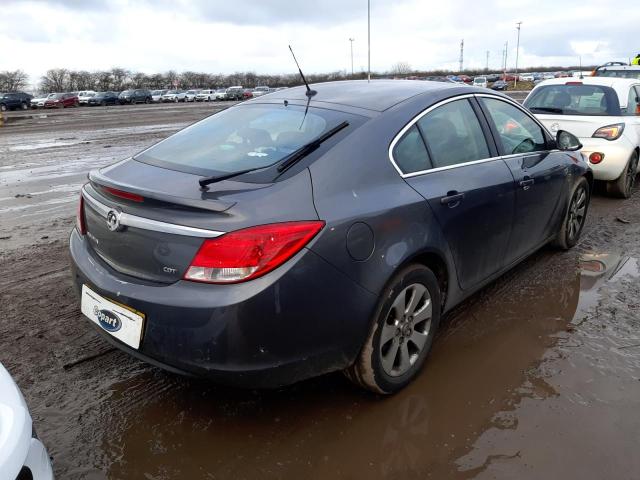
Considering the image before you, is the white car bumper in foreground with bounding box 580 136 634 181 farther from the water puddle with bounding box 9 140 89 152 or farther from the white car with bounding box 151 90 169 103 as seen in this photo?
the white car with bounding box 151 90 169 103

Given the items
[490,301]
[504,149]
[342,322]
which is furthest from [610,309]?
[342,322]

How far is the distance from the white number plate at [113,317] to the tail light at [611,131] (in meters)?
6.61

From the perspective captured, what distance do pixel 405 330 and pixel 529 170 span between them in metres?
1.80

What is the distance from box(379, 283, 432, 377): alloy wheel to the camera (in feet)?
8.72

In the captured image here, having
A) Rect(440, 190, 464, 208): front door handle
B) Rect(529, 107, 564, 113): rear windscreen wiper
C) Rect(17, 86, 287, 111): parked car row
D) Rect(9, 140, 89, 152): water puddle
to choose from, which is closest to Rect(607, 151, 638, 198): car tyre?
Rect(529, 107, 564, 113): rear windscreen wiper

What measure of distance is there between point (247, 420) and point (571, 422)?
1.64 meters

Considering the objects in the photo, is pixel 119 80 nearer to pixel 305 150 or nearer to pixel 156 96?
pixel 156 96

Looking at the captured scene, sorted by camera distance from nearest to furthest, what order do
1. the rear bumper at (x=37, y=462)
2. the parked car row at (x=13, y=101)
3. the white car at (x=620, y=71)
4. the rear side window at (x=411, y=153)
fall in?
1. the rear bumper at (x=37, y=462)
2. the rear side window at (x=411, y=153)
3. the white car at (x=620, y=71)
4. the parked car row at (x=13, y=101)

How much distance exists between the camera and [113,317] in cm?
242

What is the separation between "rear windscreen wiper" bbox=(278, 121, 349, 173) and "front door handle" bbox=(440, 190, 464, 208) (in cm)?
70

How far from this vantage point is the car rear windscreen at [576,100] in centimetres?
700

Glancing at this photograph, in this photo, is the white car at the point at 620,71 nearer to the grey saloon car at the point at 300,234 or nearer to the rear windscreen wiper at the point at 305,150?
the grey saloon car at the point at 300,234

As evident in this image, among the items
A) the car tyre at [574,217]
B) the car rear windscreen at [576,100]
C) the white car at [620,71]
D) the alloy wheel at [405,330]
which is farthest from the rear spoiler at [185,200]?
the white car at [620,71]

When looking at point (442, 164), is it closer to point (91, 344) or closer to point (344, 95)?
point (344, 95)
